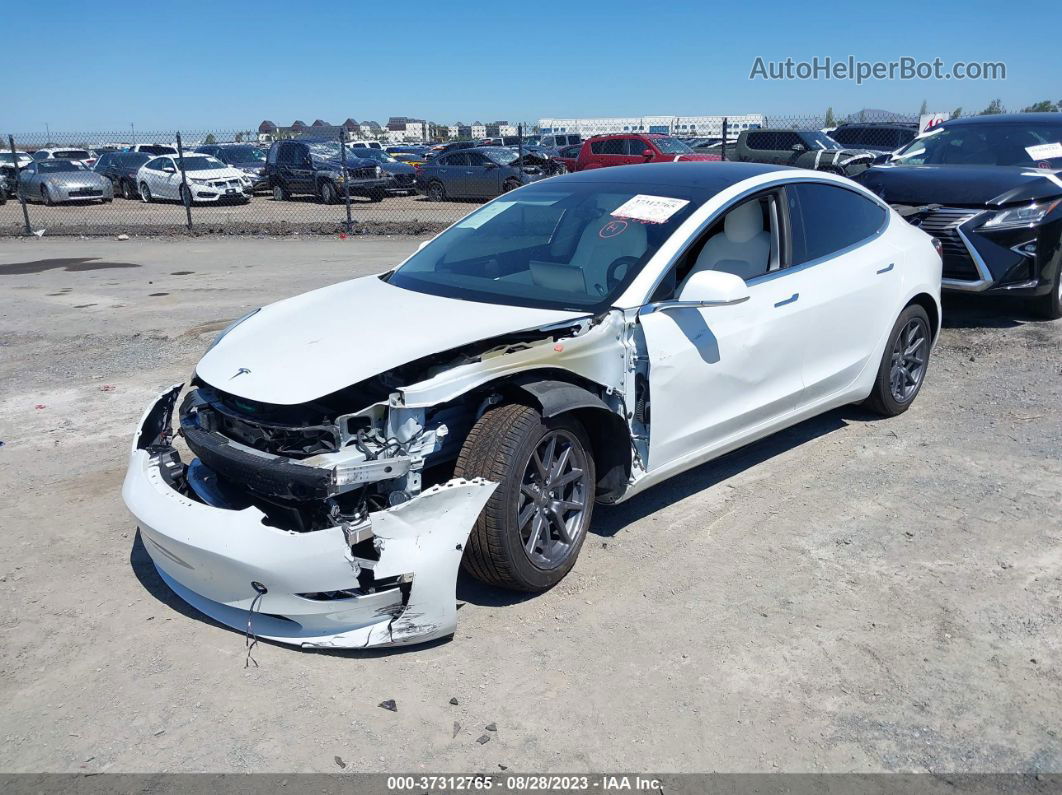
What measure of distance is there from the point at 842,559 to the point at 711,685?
121 centimetres

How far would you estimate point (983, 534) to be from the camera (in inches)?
168

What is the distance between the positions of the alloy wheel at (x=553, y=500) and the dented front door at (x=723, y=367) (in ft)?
1.39

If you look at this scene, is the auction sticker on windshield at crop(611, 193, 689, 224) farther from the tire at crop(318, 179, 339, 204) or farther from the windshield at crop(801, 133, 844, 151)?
the tire at crop(318, 179, 339, 204)

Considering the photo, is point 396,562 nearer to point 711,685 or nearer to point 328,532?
point 328,532

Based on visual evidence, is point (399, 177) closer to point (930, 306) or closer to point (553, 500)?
point (930, 306)

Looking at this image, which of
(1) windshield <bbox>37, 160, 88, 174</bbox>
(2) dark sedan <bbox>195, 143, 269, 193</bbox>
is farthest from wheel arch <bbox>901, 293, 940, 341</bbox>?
(2) dark sedan <bbox>195, 143, 269, 193</bbox>

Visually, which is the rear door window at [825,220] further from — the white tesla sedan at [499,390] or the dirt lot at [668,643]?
the dirt lot at [668,643]

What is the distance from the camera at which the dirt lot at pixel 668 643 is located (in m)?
2.88

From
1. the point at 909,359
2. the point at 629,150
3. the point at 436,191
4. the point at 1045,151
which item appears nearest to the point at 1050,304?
the point at 1045,151

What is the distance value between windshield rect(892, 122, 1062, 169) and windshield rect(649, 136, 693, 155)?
11.6 m

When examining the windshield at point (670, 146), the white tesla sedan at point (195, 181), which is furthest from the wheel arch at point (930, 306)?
the white tesla sedan at point (195, 181)

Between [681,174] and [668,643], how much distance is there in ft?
8.63

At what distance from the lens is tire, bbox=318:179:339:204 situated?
22722mm

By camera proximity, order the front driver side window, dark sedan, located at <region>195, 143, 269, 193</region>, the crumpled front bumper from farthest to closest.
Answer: dark sedan, located at <region>195, 143, 269, 193</region> < the front driver side window < the crumpled front bumper
